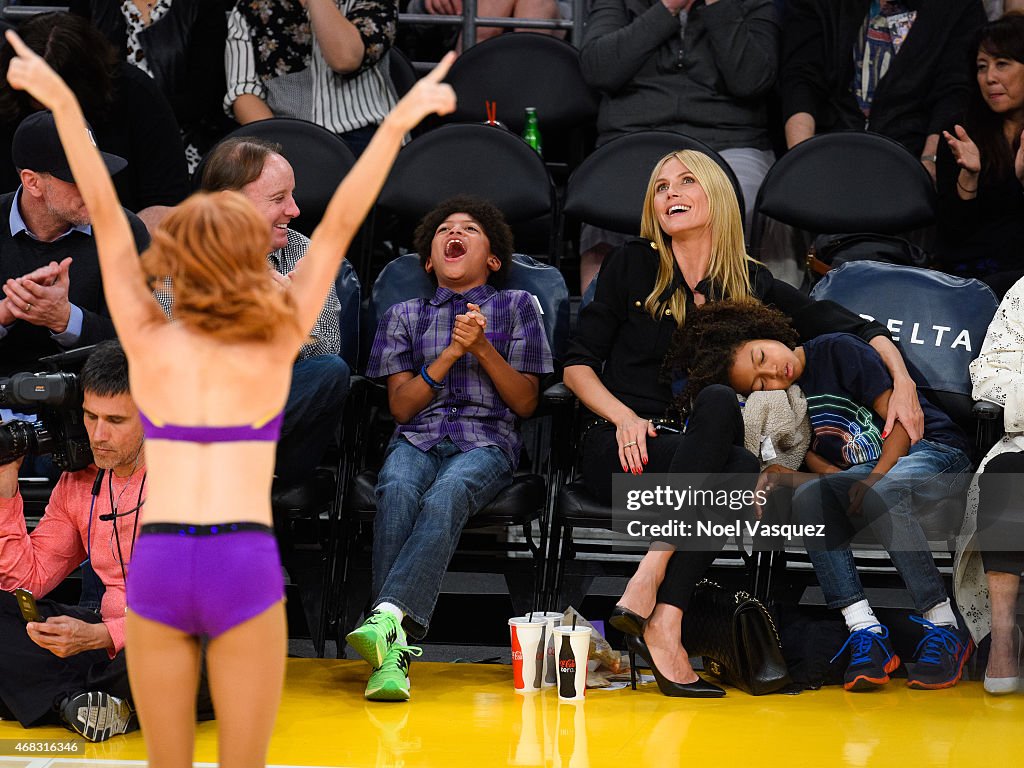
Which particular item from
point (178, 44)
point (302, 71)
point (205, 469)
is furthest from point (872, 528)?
point (178, 44)

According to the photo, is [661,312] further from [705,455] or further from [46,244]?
[46,244]

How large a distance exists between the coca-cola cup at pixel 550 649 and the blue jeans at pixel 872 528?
68 cm

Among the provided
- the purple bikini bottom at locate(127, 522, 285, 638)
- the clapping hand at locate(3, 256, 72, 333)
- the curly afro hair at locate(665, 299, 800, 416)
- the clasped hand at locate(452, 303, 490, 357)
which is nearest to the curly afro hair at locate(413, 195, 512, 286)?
the clasped hand at locate(452, 303, 490, 357)

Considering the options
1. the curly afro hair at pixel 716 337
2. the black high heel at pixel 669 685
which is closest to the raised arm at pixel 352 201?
the black high heel at pixel 669 685

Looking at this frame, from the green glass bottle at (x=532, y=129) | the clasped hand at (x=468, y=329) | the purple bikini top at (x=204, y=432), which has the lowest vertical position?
the purple bikini top at (x=204, y=432)

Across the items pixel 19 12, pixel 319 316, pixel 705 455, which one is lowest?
pixel 705 455

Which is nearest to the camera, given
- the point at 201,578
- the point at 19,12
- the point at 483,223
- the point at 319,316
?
the point at 201,578

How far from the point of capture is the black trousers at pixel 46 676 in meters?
2.99

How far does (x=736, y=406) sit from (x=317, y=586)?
1265 millimetres

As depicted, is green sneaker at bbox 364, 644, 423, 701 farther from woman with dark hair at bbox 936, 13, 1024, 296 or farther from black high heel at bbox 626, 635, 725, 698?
woman with dark hair at bbox 936, 13, 1024, 296

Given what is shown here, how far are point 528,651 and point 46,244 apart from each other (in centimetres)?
179

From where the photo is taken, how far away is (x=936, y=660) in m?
3.42

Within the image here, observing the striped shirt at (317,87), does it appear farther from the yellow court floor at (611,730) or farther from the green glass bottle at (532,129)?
Answer: the yellow court floor at (611,730)

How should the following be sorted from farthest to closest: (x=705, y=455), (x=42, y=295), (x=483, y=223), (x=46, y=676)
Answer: (x=483, y=223)
(x=42, y=295)
(x=705, y=455)
(x=46, y=676)
